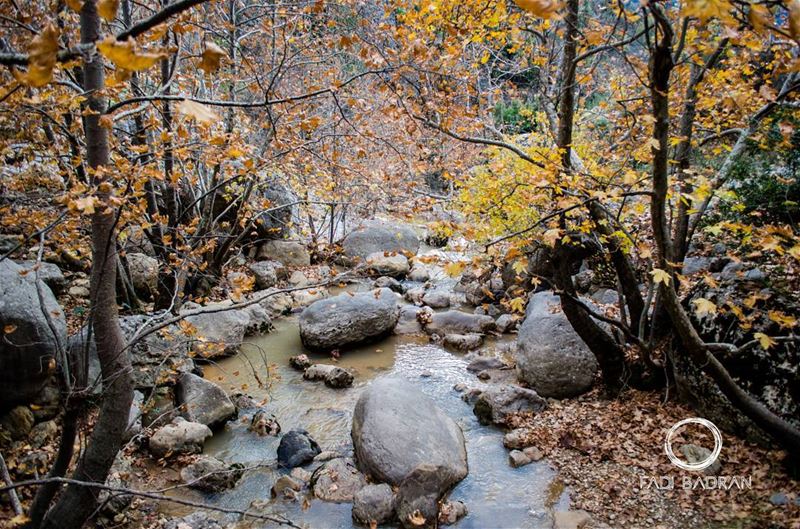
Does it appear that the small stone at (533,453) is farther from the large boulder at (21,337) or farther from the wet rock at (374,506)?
the large boulder at (21,337)

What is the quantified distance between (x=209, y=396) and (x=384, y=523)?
3.68 m

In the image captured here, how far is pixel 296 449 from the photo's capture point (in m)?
6.51

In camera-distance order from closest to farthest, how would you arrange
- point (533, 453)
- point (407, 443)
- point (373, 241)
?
point (407, 443) → point (533, 453) → point (373, 241)

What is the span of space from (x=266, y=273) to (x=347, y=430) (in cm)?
820

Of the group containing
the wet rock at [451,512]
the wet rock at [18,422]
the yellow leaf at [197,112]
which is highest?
the yellow leaf at [197,112]

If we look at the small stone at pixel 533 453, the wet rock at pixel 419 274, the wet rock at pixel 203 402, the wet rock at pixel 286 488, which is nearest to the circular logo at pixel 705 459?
the small stone at pixel 533 453

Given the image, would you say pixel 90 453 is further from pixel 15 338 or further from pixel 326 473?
pixel 326 473

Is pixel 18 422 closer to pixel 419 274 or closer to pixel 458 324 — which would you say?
pixel 458 324

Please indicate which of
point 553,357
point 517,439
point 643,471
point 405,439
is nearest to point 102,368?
point 405,439

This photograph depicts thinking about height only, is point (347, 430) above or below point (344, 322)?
below

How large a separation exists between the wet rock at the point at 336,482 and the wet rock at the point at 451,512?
1.11m

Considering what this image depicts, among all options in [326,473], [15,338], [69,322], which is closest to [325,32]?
[69,322]

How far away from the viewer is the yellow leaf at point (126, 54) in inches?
57.4

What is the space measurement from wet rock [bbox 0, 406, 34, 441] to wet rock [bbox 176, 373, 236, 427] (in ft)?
6.18
